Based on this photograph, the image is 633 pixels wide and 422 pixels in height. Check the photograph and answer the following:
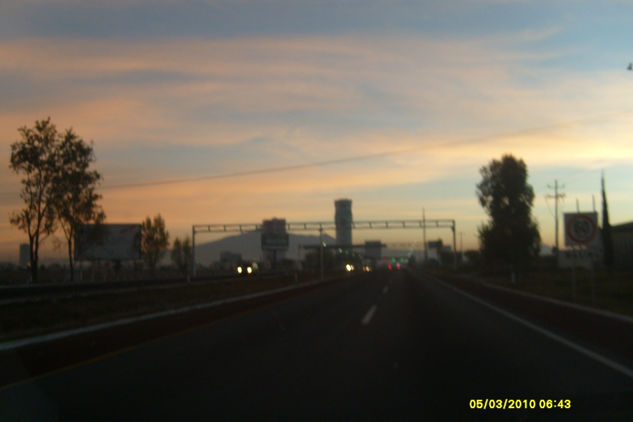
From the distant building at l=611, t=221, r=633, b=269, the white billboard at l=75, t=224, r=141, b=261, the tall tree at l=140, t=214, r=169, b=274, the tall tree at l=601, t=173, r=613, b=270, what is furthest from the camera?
the tall tree at l=140, t=214, r=169, b=274

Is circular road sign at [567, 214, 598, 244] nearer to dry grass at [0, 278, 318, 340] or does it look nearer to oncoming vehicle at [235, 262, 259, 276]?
dry grass at [0, 278, 318, 340]

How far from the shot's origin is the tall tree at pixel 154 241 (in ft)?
259

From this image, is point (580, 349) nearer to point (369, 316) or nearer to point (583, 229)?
point (583, 229)

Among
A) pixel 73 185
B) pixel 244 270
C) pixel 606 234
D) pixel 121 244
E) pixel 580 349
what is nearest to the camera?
pixel 580 349

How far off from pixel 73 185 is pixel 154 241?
46706 millimetres

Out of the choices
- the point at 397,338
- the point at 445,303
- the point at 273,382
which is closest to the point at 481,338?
the point at 397,338

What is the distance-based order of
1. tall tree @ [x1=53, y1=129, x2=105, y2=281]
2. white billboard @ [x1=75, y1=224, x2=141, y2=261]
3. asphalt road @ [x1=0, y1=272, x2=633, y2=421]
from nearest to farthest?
asphalt road @ [x1=0, y1=272, x2=633, y2=421], tall tree @ [x1=53, y1=129, x2=105, y2=281], white billboard @ [x1=75, y1=224, x2=141, y2=261]

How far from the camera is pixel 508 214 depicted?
6869 cm

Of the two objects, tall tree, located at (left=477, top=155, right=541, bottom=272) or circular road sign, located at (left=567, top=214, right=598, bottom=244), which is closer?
circular road sign, located at (left=567, top=214, right=598, bottom=244)

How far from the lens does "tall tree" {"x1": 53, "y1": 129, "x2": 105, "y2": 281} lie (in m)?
34.5

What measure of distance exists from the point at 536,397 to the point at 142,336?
10.1 m
